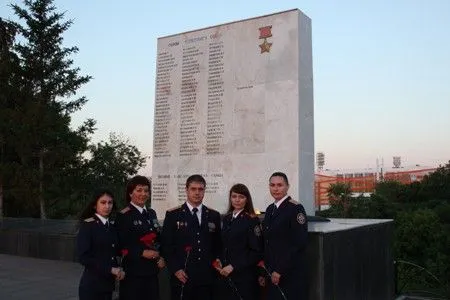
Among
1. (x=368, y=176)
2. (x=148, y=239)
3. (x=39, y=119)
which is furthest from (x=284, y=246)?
(x=368, y=176)

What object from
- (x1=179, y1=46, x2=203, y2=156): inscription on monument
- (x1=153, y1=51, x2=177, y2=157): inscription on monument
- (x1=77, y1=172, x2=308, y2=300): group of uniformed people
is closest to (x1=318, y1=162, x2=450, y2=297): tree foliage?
(x1=179, y1=46, x2=203, y2=156): inscription on monument

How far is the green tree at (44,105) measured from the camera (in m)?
12.9

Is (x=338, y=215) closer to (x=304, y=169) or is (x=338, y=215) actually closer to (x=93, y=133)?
(x=93, y=133)

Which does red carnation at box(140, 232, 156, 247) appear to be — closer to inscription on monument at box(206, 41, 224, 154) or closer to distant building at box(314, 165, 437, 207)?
inscription on monument at box(206, 41, 224, 154)

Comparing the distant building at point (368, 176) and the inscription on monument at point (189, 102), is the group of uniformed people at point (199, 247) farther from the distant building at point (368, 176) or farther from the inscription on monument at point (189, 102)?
the distant building at point (368, 176)

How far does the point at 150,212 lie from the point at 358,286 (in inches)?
105

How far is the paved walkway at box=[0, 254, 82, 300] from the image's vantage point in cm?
646

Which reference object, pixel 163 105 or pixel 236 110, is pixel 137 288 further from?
pixel 163 105

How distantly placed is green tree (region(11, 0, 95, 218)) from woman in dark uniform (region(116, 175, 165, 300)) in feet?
31.8

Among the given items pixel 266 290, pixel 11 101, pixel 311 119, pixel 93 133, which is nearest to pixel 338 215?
pixel 93 133

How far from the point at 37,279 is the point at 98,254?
452 centimetres

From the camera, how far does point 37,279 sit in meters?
7.70

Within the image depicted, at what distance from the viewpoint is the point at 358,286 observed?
17.6 ft

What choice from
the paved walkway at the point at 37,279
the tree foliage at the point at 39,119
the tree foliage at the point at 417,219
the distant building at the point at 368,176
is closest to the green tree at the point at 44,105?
the tree foliage at the point at 39,119
